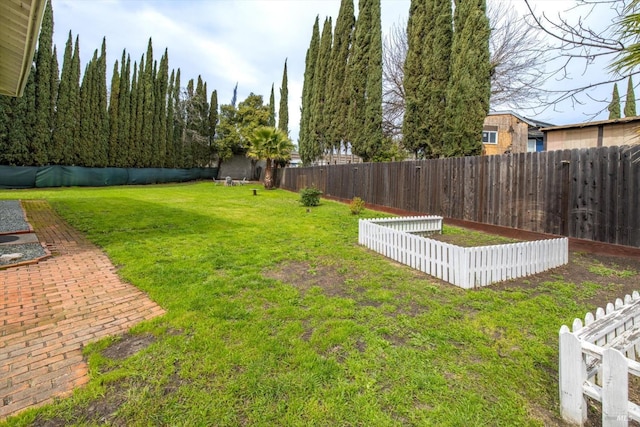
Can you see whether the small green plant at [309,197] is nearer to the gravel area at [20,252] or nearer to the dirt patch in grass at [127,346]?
the gravel area at [20,252]

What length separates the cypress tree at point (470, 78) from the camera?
10742 mm

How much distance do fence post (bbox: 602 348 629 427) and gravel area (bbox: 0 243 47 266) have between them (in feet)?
23.3

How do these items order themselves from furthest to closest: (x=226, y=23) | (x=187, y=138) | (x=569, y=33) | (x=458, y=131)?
1. (x=187, y=138)
2. (x=226, y=23)
3. (x=458, y=131)
4. (x=569, y=33)

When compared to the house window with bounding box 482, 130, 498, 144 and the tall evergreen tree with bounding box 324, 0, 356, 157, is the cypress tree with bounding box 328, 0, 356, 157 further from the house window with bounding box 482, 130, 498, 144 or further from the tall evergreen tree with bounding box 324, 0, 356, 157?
the house window with bounding box 482, 130, 498, 144

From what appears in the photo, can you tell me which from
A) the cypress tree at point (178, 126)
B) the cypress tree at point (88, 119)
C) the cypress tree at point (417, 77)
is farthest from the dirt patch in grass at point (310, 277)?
the cypress tree at point (178, 126)

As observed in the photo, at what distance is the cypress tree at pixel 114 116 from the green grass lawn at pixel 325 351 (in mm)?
23097

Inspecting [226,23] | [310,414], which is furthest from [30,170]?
[310,414]

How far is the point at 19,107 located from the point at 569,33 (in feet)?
85.3

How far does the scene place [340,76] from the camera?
19750 mm

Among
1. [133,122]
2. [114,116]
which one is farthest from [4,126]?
[133,122]

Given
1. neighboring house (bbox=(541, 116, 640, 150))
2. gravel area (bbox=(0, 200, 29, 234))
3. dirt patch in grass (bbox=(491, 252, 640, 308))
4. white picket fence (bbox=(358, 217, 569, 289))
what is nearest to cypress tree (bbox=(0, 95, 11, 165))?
gravel area (bbox=(0, 200, 29, 234))

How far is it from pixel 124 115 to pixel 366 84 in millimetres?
19921

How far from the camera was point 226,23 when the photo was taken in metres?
12.6

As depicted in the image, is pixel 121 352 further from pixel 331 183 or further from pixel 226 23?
pixel 331 183
